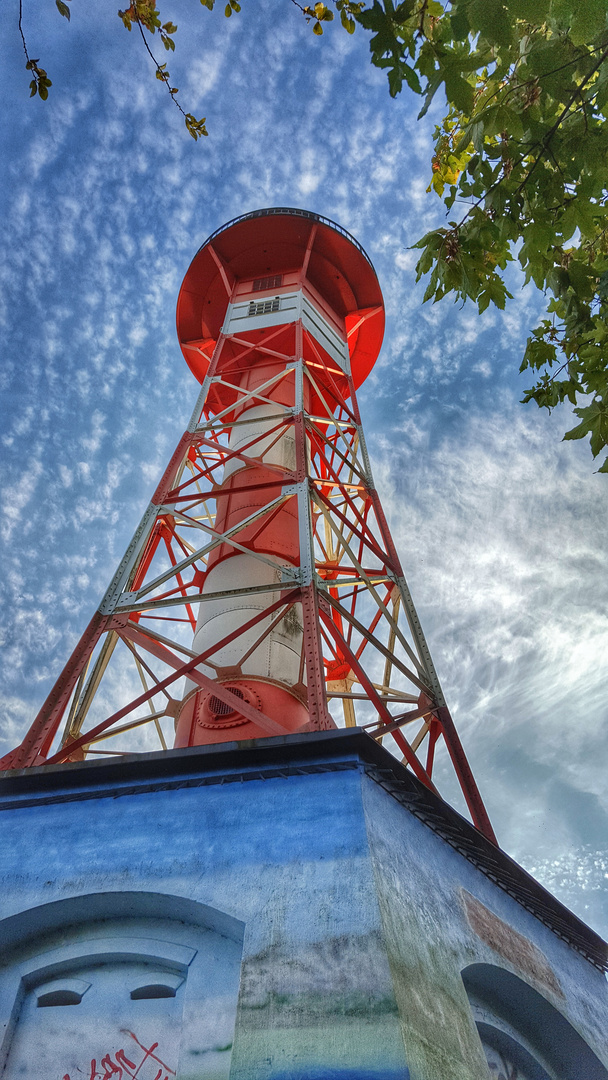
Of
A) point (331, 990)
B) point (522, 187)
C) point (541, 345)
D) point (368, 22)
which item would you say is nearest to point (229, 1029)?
point (331, 990)

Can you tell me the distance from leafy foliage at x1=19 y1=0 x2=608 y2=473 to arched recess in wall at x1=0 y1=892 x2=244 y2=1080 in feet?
15.4

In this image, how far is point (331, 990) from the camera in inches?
165

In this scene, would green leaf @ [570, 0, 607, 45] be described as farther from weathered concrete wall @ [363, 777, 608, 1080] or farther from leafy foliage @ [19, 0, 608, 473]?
weathered concrete wall @ [363, 777, 608, 1080]

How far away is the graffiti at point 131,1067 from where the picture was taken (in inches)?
179

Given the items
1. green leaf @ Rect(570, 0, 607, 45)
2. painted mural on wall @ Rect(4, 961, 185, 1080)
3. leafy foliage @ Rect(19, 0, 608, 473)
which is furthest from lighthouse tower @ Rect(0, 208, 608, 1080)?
green leaf @ Rect(570, 0, 607, 45)

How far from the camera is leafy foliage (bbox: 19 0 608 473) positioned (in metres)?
3.55

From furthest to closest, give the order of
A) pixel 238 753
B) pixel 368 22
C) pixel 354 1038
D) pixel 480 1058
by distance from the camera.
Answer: pixel 238 753
pixel 480 1058
pixel 354 1038
pixel 368 22

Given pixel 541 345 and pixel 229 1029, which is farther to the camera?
pixel 541 345

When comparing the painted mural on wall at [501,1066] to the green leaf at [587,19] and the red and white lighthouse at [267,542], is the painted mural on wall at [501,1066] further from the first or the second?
the green leaf at [587,19]

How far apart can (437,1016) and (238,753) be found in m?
2.49

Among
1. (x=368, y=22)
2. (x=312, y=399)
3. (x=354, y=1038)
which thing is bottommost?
(x=354, y=1038)

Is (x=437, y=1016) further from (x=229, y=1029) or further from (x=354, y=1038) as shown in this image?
(x=229, y=1029)

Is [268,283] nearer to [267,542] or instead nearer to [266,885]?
[267,542]

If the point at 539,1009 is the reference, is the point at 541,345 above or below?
above
